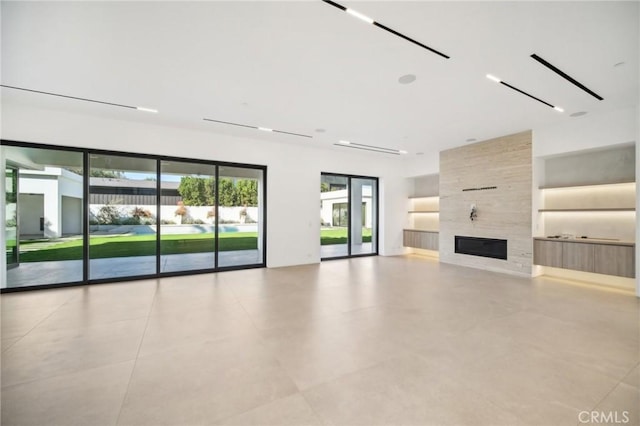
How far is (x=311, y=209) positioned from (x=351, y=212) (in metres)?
2.02

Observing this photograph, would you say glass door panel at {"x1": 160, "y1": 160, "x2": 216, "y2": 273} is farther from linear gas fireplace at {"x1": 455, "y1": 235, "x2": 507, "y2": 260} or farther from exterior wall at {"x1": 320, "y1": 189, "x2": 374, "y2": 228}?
linear gas fireplace at {"x1": 455, "y1": 235, "x2": 507, "y2": 260}

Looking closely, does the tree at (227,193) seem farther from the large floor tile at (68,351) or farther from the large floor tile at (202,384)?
the large floor tile at (202,384)

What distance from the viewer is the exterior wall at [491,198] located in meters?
6.50

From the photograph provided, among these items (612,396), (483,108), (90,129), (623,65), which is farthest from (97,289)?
(623,65)

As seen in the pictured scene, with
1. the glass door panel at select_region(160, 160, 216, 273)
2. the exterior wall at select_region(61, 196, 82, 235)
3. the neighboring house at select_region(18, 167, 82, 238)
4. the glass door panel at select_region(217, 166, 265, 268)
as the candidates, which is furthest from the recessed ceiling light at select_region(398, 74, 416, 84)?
the exterior wall at select_region(61, 196, 82, 235)

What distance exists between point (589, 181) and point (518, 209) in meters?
1.44

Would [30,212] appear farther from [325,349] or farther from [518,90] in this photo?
[518,90]

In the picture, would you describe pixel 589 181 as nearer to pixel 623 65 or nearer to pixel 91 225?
pixel 623 65

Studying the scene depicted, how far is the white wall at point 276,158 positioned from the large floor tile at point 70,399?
4.94m

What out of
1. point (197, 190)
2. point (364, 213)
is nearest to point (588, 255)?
point (364, 213)

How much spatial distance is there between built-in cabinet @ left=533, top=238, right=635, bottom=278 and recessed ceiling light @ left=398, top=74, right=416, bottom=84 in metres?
5.14

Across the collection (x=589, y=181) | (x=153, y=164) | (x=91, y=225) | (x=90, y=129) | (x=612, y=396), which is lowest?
(x=612, y=396)

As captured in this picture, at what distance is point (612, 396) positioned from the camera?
222cm

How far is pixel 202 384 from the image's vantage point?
7.73 ft
